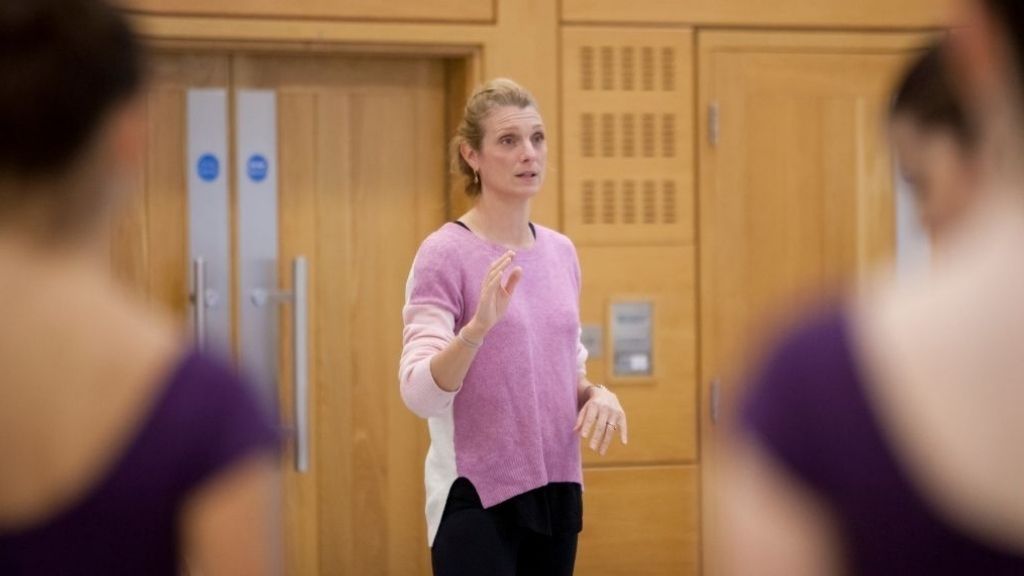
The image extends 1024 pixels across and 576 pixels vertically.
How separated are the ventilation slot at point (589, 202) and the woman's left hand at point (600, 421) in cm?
174

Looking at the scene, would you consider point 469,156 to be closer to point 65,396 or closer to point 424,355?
point 424,355

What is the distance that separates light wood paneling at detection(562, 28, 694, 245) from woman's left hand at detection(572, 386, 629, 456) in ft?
5.66

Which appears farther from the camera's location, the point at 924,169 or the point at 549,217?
the point at 549,217

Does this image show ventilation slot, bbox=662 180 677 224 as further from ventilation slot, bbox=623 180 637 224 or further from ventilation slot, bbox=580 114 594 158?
ventilation slot, bbox=580 114 594 158

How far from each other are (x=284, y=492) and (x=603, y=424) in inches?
80.7

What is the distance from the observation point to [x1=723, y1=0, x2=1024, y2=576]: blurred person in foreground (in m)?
0.87

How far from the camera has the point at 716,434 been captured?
195 inches

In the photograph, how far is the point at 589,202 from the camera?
15.9 ft

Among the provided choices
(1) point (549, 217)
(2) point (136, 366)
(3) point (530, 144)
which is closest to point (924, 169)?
(2) point (136, 366)

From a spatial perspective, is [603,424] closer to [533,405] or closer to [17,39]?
[533,405]

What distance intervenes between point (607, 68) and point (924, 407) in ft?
13.3

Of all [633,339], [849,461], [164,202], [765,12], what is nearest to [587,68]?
[765,12]

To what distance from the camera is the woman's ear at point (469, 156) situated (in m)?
3.38

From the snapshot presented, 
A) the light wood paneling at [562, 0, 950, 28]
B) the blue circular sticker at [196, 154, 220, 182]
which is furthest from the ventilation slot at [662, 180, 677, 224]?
the blue circular sticker at [196, 154, 220, 182]
